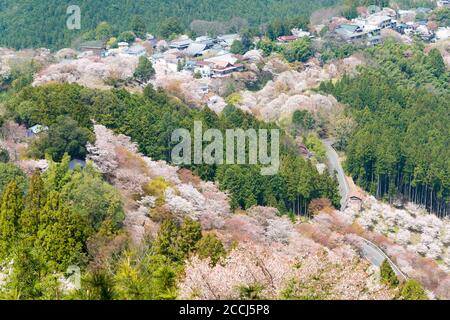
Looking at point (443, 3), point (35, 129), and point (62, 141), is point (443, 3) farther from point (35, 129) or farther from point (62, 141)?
point (62, 141)

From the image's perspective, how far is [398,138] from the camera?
3278 cm

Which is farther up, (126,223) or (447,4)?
(126,223)

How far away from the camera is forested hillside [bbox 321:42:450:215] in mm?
31328

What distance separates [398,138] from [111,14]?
94.8 feet

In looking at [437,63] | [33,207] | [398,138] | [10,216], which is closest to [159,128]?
[33,207]

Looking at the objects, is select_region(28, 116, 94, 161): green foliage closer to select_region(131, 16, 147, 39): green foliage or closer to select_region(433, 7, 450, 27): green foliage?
select_region(131, 16, 147, 39): green foliage

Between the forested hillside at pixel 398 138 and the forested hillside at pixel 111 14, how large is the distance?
62.9ft

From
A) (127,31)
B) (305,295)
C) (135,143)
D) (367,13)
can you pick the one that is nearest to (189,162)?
(135,143)

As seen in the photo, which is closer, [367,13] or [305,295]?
[305,295]

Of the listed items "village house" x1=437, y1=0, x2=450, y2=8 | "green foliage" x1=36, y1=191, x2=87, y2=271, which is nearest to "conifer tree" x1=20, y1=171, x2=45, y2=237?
"green foliage" x1=36, y1=191, x2=87, y2=271

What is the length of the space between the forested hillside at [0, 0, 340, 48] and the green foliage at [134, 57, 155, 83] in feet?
42.5
